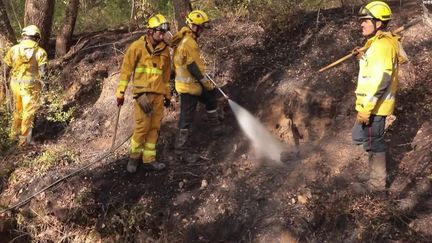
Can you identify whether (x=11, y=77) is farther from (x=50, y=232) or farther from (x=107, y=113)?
(x=50, y=232)

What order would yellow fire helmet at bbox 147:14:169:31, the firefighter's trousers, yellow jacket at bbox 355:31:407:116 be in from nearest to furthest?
yellow jacket at bbox 355:31:407:116
yellow fire helmet at bbox 147:14:169:31
the firefighter's trousers

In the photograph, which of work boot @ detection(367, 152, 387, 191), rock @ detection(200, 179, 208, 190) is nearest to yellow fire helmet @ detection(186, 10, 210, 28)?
rock @ detection(200, 179, 208, 190)

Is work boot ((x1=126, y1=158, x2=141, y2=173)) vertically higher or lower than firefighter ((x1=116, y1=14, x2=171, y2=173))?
lower

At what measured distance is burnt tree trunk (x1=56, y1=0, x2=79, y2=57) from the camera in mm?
8992

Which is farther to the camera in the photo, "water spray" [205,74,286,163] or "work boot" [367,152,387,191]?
"water spray" [205,74,286,163]

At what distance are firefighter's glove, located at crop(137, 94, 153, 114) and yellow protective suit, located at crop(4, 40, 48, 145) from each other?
240cm

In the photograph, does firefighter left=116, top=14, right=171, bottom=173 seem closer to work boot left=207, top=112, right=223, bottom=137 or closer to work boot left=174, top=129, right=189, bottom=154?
work boot left=174, top=129, right=189, bottom=154

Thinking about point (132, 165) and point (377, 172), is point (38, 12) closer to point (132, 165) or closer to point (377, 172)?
point (132, 165)

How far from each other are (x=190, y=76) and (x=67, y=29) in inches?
163

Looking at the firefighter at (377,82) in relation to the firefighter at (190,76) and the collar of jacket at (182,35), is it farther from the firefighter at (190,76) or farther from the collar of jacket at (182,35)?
the collar of jacket at (182,35)

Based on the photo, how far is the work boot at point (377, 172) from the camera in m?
4.91

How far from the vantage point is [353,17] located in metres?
7.46

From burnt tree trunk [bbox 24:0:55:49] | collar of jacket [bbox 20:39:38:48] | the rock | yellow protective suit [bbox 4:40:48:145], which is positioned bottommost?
the rock

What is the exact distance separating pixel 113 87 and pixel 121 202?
2.81 metres
